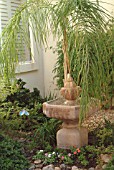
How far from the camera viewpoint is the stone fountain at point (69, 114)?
2.94 m

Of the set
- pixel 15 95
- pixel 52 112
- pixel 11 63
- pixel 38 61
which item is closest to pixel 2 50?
pixel 11 63

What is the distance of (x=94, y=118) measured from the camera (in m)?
4.43

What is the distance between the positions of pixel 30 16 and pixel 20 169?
1619 millimetres

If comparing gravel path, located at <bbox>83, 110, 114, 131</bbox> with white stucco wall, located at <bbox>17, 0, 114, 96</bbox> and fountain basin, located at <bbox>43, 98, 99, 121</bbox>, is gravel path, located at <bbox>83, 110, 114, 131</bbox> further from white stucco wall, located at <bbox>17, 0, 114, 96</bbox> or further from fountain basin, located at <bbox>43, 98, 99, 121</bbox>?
white stucco wall, located at <bbox>17, 0, 114, 96</bbox>

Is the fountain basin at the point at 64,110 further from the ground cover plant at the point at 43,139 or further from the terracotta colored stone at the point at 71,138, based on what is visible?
the ground cover plant at the point at 43,139

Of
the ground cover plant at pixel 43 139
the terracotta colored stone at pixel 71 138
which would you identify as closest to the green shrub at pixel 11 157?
the ground cover plant at pixel 43 139

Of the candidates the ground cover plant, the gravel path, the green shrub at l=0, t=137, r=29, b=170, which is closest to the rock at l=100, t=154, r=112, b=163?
the ground cover plant

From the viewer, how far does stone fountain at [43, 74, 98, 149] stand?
2.94 metres

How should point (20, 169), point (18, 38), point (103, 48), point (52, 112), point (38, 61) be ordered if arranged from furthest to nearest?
1. point (38, 61)
2. point (52, 112)
3. point (18, 38)
4. point (20, 169)
5. point (103, 48)

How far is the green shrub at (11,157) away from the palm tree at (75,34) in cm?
81

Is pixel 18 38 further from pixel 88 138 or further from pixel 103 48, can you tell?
pixel 88 138

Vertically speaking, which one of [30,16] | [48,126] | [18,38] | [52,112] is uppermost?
[30,16]

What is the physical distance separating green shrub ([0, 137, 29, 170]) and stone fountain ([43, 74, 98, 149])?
0.53 metres

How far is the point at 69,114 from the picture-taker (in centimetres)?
293
